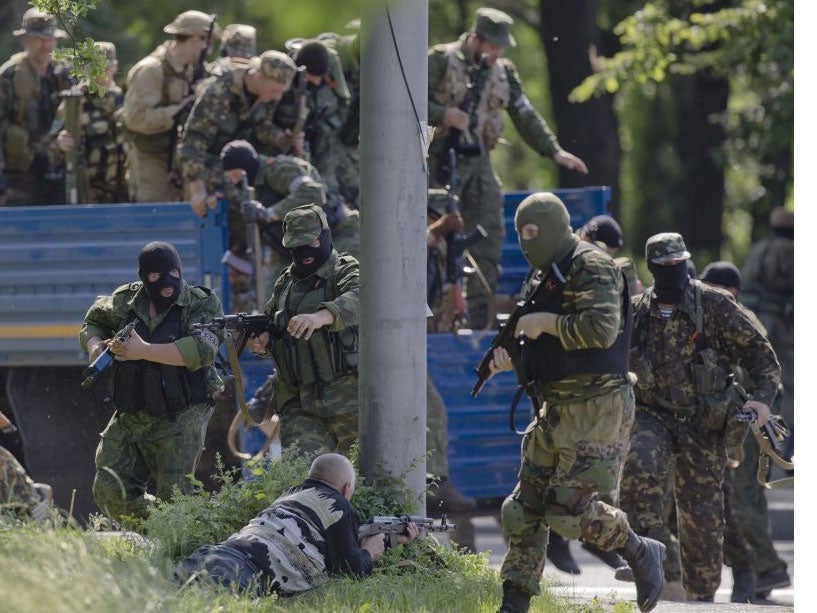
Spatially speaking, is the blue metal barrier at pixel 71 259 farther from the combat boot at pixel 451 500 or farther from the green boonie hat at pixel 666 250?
the green boonie hat at pixel 666 250

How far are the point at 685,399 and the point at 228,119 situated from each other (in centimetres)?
353

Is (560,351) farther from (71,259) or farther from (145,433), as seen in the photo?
(71,259)

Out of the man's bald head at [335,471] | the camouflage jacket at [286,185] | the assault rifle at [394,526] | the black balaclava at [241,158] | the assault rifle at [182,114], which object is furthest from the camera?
the assault rifle at [182,114]

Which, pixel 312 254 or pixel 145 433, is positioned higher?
pixel 312 254

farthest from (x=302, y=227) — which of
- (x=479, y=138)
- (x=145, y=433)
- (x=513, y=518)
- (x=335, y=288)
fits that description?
(x=479, y=138)

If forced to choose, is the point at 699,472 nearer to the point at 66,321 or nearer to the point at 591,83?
the point at 66,321

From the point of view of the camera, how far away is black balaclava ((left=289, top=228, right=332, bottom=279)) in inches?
309

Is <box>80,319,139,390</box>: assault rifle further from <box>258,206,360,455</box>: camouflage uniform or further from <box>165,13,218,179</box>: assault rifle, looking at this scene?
<box>165,13,218,179</box>: assault rifle

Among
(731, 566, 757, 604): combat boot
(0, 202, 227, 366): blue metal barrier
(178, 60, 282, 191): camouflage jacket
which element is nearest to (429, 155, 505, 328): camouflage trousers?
(178, 60, 282, 191): camouflage jacket

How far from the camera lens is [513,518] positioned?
665 cm

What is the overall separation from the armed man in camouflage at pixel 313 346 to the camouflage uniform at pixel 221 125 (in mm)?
2403

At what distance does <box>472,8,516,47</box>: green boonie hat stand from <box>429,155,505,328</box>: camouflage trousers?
839 mm

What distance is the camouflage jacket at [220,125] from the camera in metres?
10.3

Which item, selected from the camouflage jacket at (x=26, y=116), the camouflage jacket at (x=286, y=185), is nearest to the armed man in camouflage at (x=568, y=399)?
the camouflage jacket at (x=286, y=185)
